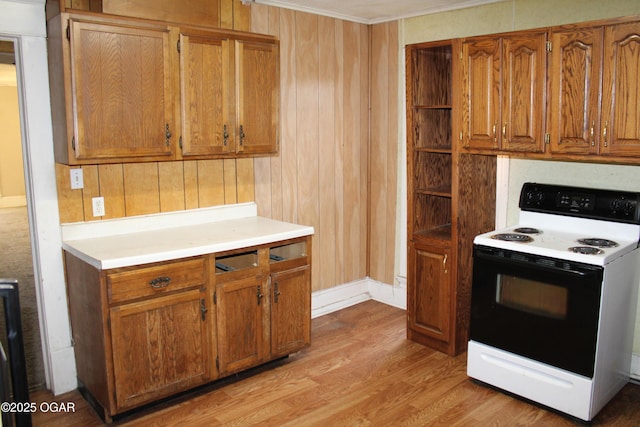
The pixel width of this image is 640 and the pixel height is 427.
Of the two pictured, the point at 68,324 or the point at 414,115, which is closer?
the point at 68,324

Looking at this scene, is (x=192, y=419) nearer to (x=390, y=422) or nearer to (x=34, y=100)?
(x=390, y=422)

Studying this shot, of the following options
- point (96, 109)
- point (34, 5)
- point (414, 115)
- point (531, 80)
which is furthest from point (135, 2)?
point (531, 80)

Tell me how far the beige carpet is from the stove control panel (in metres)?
3.12

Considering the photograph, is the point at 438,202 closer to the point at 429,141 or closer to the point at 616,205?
the point at 429,141

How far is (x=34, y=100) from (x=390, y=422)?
2508mm

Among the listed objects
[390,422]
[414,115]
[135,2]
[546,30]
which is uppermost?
[135,2]

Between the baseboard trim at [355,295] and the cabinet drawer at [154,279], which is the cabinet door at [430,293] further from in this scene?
the cabinet drawer at [154,279]

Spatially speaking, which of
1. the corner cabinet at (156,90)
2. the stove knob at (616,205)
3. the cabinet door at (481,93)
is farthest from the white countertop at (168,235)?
the stove knob at (616,205)

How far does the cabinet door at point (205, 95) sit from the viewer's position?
313cm

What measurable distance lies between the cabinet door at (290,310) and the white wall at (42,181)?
3.85 ft

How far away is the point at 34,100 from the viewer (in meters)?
2.98

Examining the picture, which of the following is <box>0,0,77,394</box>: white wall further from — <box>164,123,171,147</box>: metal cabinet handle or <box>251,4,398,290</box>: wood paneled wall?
<box>251,4,398,290</box>: wood paneled wall

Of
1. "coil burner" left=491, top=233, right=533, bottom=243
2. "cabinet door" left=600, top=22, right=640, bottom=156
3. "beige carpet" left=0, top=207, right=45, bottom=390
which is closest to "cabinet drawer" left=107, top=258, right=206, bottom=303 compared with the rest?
"beige carpet" left=0, top=207, right=45, bottom=390

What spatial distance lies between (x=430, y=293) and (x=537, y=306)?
885 millimetres
